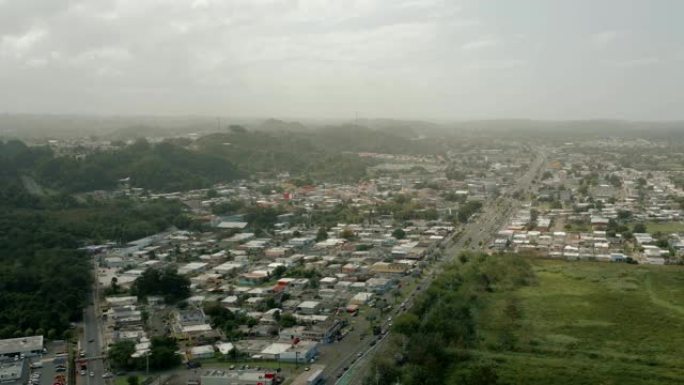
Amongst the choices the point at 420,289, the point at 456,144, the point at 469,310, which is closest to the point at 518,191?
the point at 420,289

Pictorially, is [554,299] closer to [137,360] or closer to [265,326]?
[265,326]

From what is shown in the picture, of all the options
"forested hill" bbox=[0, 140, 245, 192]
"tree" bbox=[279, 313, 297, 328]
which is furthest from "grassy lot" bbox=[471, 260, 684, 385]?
"forested hill" bbox=[0, 140, 245, 192]

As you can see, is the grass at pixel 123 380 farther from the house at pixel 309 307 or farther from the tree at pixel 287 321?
the house at pixel 309 307

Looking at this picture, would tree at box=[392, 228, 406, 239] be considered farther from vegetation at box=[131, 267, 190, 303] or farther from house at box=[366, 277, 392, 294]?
vegetation at box=[131, 267, 190, 303]

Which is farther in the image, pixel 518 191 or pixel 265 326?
pixel 518 191

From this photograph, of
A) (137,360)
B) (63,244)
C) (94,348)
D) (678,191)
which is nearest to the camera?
(137,360)

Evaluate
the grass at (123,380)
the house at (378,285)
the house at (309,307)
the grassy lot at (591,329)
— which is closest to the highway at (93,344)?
the grass at (123,380)

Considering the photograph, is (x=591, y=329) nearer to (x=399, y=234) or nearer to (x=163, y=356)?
(x=163, y=356)
